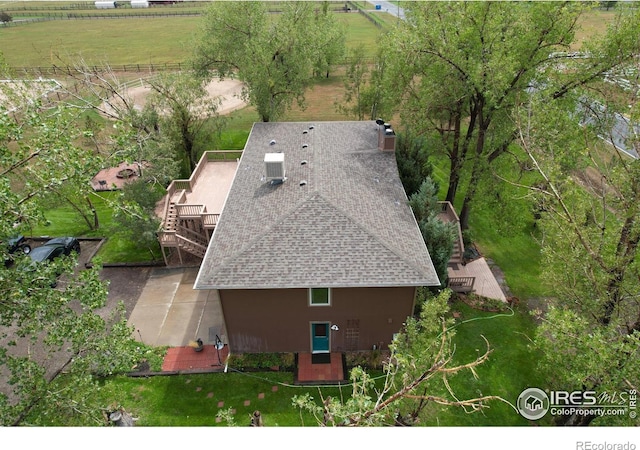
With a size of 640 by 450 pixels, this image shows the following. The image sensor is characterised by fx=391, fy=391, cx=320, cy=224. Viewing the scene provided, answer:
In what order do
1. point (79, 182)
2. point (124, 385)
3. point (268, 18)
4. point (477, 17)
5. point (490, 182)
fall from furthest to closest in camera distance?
point (268, 18) < point (490, 182) < point (477, 17) < point (124, 385) < point (79, 182)

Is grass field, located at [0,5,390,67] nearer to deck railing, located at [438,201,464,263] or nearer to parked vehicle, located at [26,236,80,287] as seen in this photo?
parked vehicle, located at [26,236,80,287]

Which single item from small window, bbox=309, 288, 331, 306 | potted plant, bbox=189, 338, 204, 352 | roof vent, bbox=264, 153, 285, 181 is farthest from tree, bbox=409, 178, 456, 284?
potted plant, bbox=189, 338, 204, 352

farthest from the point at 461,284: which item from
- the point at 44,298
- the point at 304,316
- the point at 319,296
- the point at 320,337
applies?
the point at 44,298

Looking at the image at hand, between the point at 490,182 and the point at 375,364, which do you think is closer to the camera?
the point at 375,364

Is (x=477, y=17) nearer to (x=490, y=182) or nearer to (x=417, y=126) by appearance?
(x=417, y=126)

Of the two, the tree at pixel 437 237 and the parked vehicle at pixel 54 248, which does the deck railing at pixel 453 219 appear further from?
the parked vehicle at pixel 54 248

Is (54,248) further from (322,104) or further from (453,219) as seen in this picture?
(322,104)

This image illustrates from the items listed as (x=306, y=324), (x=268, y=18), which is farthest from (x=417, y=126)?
(x=268, y=18)
